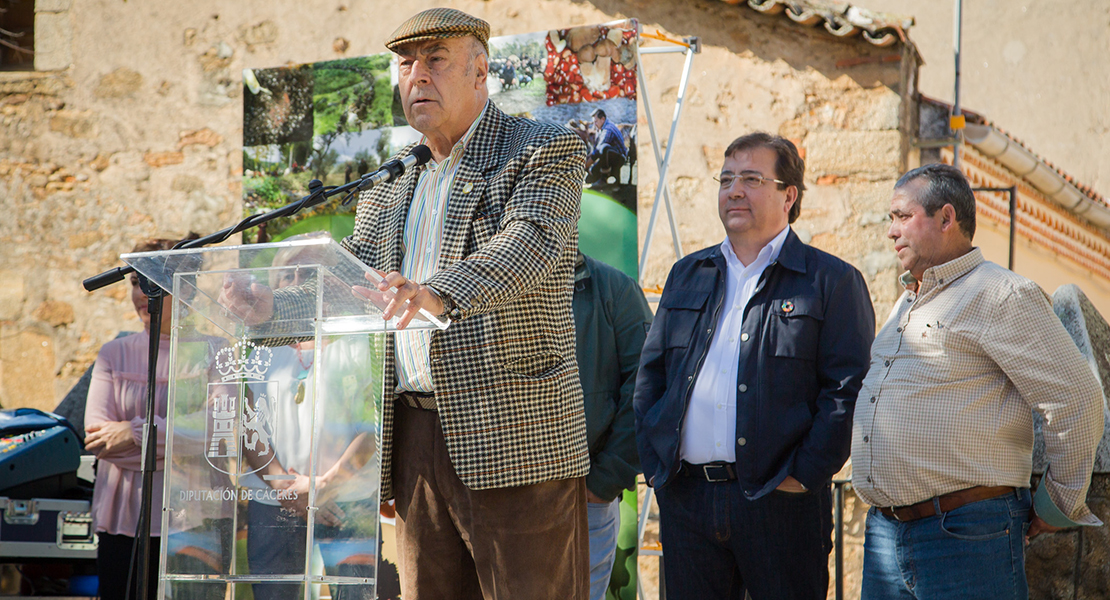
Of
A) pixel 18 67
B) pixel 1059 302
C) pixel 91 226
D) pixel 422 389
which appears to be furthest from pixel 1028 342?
pixel 18 67

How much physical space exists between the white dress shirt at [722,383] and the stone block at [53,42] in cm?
626

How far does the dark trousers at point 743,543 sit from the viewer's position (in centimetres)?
286

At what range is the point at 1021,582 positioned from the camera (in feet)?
8.70

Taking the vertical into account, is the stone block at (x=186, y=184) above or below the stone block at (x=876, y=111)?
below

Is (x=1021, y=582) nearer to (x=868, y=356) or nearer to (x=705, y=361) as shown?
(x=868, y=356)

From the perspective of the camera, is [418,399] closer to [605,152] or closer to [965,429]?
[965,429]

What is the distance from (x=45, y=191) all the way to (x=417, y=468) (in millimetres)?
6283

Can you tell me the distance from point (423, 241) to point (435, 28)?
49 cm

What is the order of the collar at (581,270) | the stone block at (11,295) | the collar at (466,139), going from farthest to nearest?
the stone block at (11,295), the collar at (581,270), the collar at (466,139)

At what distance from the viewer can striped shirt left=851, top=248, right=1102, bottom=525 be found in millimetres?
2654

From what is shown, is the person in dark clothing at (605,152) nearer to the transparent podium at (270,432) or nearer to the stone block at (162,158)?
the transparent podium at (270,432)

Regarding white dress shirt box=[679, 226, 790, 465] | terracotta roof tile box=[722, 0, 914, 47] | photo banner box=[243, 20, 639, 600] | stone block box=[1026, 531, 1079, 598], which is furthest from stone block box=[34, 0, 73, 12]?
stone block box=[1026, 531, 1079, 598]

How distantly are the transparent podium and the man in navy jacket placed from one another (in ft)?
4.02

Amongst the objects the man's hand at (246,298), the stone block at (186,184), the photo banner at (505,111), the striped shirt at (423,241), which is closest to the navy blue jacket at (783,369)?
the photo banner at (505,111)
